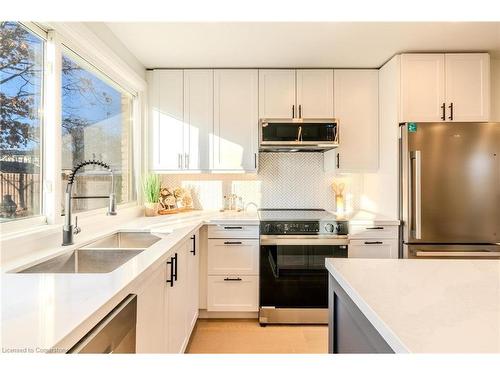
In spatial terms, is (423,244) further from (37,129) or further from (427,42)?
(37,129)

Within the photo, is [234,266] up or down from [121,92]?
down

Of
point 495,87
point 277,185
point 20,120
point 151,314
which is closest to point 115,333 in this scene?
point 151,314

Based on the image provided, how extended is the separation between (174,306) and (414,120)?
2.48 m

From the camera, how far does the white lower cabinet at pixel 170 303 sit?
1.26 m

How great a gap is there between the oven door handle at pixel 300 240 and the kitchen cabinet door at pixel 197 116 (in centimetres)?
97

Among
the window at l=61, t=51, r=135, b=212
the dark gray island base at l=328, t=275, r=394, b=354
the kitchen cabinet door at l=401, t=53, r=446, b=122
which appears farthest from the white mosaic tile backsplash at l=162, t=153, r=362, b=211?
the dark gray island base at l=328, t=275, r=394, b=354

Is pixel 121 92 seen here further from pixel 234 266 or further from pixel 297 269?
pixel 297 269

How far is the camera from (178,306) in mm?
1877

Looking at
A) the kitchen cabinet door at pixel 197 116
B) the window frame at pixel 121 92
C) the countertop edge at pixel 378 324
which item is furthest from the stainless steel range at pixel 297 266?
the countertop edge at pixel 378 324

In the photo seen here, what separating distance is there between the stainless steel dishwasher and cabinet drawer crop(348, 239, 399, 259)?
6.76ft

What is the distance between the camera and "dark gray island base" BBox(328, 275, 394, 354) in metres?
0.75

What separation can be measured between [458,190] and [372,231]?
0.76 metres

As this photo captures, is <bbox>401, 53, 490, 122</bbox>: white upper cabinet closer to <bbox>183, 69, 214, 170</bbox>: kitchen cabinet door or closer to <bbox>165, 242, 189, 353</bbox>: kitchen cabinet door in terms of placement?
<bbox>183, 69, 214, 170</bbox>: kitchen cabinet door
